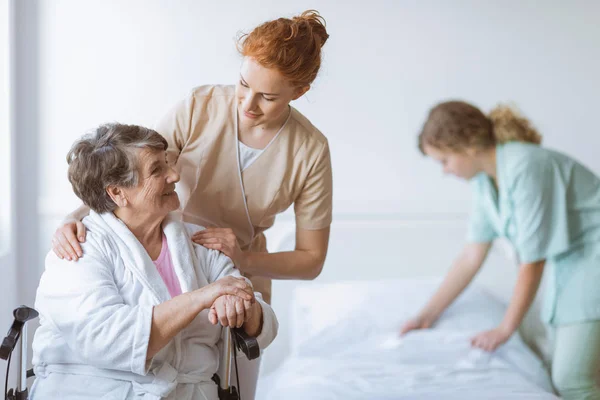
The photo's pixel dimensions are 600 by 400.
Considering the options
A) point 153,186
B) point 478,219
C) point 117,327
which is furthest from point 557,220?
point 117,327

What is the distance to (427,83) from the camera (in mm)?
2602

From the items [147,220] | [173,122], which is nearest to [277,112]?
[173,122]

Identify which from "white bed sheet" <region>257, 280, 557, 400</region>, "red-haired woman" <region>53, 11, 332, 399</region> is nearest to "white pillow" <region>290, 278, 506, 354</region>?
"white bed sheet" <region>257, 280, 557, 400</region>

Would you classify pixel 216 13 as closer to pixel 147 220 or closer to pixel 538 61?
pixel 147 220

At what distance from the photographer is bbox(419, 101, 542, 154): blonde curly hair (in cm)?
263

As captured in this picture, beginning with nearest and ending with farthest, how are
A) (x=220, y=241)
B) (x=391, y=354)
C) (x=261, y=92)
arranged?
(x=261, y=92) < (x=220, y=241) < (x=391, y=354)

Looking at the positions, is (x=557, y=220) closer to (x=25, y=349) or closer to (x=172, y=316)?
(x=172, y=316)

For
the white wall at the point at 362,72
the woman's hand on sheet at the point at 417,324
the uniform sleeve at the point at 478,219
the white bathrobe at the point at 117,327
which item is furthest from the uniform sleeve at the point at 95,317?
the uniform sleeve at the point at 478,219

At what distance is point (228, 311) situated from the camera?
4.49 feet

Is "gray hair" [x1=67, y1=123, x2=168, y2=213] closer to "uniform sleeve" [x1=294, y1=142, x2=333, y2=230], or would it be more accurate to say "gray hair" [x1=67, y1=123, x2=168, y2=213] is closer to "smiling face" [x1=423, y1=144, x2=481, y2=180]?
"uniform sleeve" [x1=294, y1=142, x2=333, y2=230]

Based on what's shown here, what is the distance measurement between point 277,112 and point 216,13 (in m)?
0.73

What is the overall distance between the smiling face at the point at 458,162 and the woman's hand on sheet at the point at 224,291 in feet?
4.60

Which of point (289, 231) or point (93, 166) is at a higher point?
point (93, 166)

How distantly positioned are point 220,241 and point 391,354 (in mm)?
1283
